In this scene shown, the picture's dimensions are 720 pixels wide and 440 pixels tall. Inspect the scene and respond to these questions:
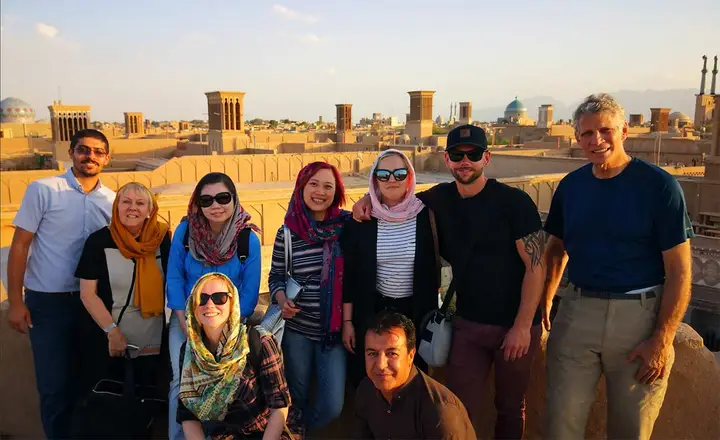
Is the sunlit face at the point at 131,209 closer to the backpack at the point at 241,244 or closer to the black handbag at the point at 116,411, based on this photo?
the backpack at the point at 241,244

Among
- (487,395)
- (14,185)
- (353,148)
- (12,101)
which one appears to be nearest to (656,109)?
(353,148)

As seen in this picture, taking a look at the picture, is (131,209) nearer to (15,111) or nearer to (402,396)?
(402,396)

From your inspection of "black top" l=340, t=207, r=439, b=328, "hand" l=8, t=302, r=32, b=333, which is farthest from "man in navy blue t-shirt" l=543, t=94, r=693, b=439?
"hand" l=8, t=302, r=32, b=333

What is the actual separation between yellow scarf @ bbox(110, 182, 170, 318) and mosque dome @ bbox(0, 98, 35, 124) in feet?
220

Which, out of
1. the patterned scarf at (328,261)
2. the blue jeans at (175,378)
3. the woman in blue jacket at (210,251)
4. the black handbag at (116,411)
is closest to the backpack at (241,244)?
the woman in blue jacket at (210,251)

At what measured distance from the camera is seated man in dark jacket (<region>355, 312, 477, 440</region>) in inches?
71.1

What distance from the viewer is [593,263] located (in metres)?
2.14

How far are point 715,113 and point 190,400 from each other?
1583cm

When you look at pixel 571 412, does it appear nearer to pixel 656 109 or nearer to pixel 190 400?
pixel 190 400

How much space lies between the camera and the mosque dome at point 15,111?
5988 centimetres

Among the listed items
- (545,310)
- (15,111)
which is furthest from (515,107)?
(545,310)

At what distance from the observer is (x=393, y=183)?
7.86 feet

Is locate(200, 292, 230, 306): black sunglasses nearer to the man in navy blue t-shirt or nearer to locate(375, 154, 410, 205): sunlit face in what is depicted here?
locate(375, 154, 410, 205): sunlit face

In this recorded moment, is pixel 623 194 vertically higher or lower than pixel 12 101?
lower
